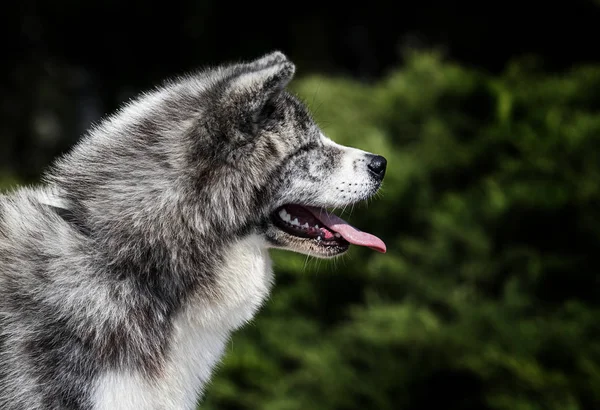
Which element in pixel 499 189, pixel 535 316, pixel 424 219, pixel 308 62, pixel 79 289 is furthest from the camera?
pixel 308 62

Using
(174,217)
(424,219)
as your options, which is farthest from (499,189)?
(174,217)

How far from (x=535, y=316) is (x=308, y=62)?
969cm

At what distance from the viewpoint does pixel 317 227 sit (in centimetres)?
340

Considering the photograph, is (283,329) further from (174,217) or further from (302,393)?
(174,217)

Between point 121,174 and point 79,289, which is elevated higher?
point 121,174

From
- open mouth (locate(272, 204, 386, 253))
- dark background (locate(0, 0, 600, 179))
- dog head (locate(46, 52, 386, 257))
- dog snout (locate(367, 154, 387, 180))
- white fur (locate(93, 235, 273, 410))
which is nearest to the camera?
white fur (locate(93, 235, 273, 410))

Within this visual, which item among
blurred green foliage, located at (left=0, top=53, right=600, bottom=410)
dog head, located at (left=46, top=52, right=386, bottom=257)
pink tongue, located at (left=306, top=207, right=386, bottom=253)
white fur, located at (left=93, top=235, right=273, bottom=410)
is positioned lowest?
white fur, located at (left=93, top=235, right=273, bottom=410)

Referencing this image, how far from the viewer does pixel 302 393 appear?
250 inches

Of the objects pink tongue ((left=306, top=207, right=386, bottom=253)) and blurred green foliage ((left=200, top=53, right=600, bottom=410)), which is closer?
pink tongue ((left=306, top=207, right=386, bottom=253))

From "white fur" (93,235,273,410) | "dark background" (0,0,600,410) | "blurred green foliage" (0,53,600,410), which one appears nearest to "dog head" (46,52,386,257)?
"white fur" (93,235,273,410)

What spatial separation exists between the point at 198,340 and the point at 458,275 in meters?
3.53

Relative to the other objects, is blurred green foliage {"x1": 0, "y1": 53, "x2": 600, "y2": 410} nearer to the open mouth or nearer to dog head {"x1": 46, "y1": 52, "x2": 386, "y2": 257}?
the open mouth

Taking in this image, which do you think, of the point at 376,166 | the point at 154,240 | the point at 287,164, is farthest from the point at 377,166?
the point at 154,240

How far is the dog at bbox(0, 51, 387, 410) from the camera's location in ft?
9.43
